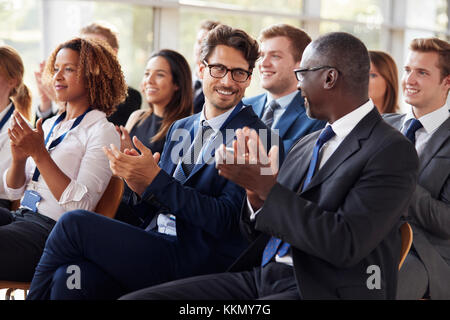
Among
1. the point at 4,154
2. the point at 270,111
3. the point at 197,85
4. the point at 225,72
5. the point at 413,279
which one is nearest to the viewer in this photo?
the point at 413,279

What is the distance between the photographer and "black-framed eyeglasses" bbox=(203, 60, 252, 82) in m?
2.61

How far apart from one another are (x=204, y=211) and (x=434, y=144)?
1.16 metres

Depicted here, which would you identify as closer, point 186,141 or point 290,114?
point 186,141

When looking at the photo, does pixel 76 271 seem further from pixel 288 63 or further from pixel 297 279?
pixel 288 63

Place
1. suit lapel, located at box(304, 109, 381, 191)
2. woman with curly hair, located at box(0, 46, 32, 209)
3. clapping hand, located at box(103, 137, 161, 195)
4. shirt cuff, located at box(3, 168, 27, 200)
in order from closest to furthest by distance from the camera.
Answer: suit lapel, located at box(304, 109, 381, 191) → clapping hand, located at box(103, 137, 161, 195) → shirt cuff, located at box(3, 168, 27, 200) → woman with curly hair, located at box(0, 46, 32, 209)

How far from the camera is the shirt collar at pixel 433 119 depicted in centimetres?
277

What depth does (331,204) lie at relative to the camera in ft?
6.01

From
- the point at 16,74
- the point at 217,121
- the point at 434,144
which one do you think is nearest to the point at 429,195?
the point at 434,144

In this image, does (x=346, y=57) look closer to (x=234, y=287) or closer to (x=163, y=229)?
(x=234, y=287)

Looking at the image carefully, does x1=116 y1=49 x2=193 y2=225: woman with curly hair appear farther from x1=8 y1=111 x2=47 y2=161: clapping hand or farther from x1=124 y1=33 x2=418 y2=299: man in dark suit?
x1=124 y1=33 x2=418 y2=299: man in dark suit

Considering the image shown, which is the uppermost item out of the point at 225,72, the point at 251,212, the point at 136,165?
the point at 225,72

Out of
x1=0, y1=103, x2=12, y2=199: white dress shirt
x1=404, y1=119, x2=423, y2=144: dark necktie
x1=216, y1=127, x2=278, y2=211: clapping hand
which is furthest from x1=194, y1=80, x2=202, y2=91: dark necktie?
x1=216, y1=127, x2=278, y2=211: clapping hand

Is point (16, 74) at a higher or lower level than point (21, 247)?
higher

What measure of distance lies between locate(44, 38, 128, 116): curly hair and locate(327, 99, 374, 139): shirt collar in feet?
4.76
